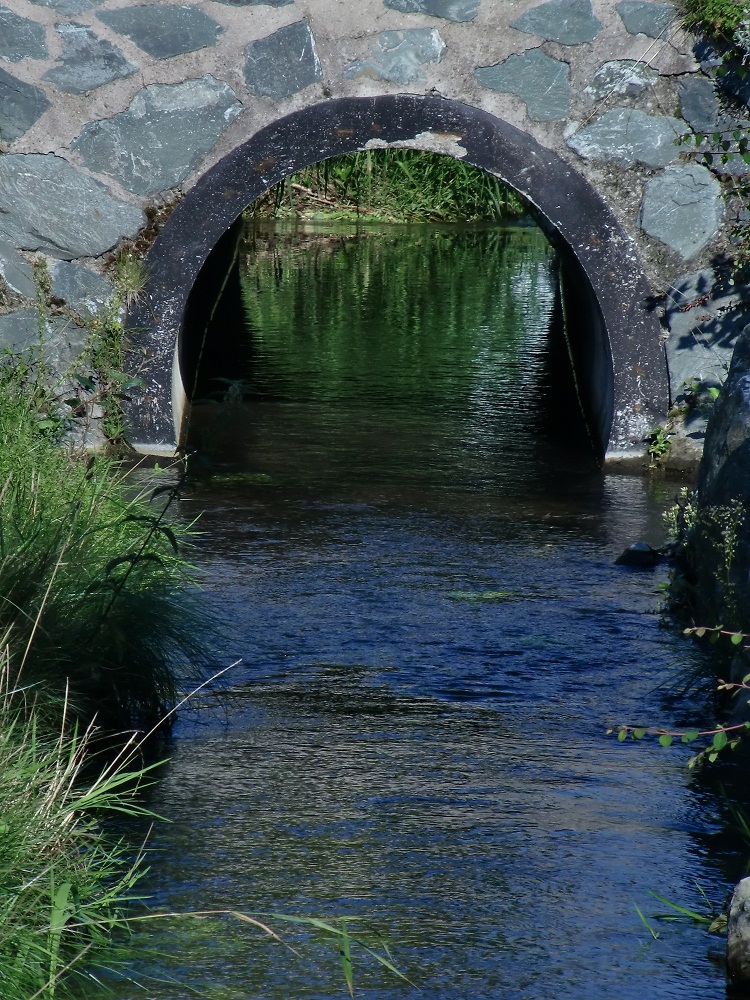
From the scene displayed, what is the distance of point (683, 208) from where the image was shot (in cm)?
572

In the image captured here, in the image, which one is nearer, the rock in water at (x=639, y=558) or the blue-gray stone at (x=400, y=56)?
the rock in water at (x=639, y=558)

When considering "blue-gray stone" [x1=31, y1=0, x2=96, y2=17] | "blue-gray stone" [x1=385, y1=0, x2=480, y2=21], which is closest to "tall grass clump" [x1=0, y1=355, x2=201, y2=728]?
"blue-gray stone" [x1=31, y1=0, x2=96, y2=17]

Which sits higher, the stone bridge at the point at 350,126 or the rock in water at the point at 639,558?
the stone bridge at the point at 350,126

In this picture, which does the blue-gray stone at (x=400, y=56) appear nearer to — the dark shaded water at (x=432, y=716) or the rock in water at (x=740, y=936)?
the dark shaded water at (x=432, y=716)

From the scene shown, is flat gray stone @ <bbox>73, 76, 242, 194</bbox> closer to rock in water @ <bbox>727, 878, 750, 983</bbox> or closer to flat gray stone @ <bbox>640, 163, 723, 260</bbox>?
flat gray stone @ <bbox>640, 163, 723, 260</bbox>

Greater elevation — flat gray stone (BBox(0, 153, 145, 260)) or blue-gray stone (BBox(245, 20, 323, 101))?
blue-gray stone (BBox(245, 20, 323, 101))

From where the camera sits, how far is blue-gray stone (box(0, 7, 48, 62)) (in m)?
5.49

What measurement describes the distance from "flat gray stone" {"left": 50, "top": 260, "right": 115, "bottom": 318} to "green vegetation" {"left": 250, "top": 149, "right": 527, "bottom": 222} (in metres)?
10.2

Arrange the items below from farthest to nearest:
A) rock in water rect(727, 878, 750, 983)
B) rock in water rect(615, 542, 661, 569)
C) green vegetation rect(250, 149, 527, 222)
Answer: green vegetation rect(250, 149, 527, 222) → rock in water rect(615, 542, 661, 569) → rock in water rect(727, 878, 750, 983)

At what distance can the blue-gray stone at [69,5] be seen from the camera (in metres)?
5.48

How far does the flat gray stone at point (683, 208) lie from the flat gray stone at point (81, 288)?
230cm

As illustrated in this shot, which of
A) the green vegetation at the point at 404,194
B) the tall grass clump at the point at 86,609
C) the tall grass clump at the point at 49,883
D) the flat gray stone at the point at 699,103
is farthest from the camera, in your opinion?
the green vegetation at the point at 404,194

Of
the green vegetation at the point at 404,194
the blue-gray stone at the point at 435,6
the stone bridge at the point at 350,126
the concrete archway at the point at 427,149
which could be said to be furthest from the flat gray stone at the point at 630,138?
the green vegetation at the point at 404,194

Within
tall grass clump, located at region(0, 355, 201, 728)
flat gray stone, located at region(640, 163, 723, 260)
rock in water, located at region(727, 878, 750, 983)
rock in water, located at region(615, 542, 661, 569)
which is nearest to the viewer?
rock in water, located at region(727, 878, 750, 983)
